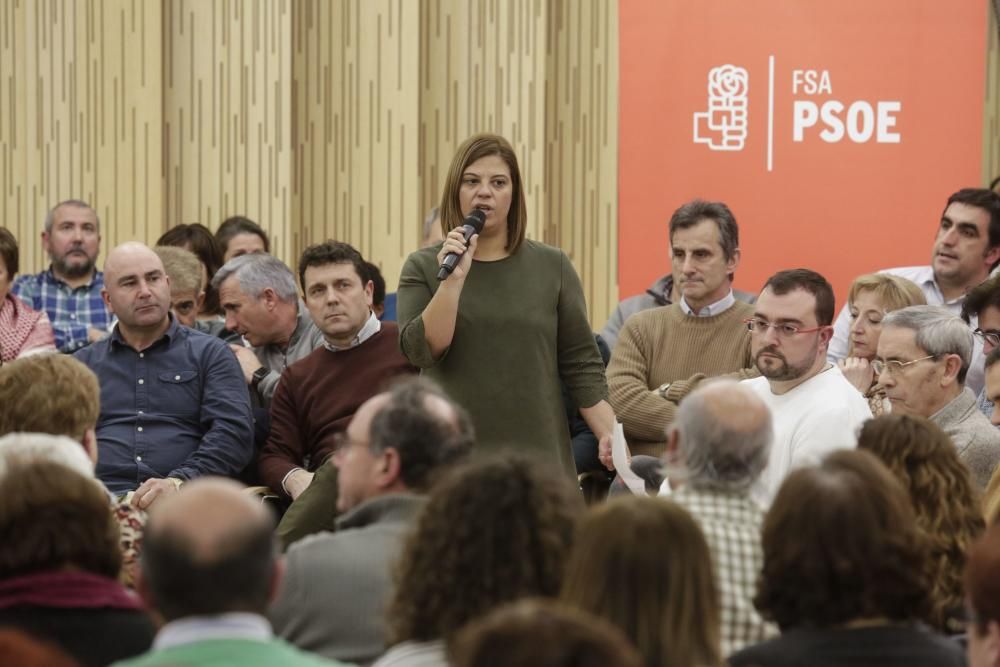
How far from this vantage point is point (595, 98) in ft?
22.1

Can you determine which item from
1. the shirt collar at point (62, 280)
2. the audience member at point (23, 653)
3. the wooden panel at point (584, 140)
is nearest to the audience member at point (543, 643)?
the audience member at point (23, 653)

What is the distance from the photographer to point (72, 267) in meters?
5.78

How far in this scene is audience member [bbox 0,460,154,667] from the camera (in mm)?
2283

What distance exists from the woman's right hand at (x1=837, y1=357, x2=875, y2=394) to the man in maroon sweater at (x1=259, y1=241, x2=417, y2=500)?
1.36m

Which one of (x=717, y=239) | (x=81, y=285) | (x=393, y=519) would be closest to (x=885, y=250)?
(x=717, y=239)

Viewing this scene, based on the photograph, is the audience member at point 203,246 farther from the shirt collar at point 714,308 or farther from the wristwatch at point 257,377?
the shirt collar at point 714,308

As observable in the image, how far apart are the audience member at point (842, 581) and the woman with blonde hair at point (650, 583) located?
26 centimetres

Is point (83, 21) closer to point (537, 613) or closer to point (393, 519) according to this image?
point (393, 519)

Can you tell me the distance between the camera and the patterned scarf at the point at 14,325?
527 centimetres

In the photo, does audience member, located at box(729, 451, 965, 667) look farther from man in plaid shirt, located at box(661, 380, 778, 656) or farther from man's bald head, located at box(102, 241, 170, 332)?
man's bald head, located at box(102, 241, 170, 332)

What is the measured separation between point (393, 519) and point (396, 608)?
47 cm

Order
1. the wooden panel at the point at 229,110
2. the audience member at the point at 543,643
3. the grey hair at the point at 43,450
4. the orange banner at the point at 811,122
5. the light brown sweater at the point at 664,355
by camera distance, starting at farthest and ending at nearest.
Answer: the orange banner at the point at 811,122
the wooden panel at the point at 229,110
the light brown sweater at the point at 664,355
the grey hair at the point at 43,450
the audience member at the point at 543,643

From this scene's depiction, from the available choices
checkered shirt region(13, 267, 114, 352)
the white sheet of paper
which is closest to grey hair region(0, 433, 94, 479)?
the white sheet of paper

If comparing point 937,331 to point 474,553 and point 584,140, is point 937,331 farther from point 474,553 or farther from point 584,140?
point 584,140
